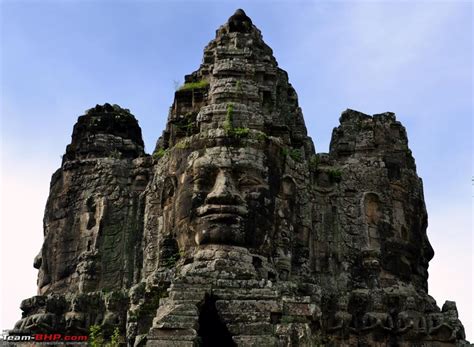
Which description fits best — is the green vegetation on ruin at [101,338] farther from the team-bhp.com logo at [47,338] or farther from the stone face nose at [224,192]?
the stone face nose at [224,192]

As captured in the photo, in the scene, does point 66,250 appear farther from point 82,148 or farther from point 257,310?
point 257,310

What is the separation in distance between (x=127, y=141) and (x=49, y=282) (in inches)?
179

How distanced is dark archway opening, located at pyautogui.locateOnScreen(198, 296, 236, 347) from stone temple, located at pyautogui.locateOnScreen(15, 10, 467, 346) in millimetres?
26

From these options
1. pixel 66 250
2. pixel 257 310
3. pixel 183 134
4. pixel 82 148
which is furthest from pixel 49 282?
pixel 257 310

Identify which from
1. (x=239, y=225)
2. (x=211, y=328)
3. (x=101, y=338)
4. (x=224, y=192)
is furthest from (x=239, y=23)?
(x=211, y=328)

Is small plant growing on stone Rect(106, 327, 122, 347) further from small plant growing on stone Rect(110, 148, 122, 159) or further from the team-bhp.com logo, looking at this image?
small plant growing on stone Rect(110, 148, 122, 159)

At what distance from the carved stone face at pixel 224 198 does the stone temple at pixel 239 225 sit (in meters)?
0.03

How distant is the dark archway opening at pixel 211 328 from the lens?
15859mm

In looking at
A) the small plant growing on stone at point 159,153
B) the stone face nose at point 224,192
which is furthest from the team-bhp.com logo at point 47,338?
the stone face nose at point 224,192

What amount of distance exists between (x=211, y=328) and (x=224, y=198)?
3383 mm

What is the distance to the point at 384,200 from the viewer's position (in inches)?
867

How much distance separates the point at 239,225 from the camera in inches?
725

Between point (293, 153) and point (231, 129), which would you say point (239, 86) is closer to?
point (231, 129)

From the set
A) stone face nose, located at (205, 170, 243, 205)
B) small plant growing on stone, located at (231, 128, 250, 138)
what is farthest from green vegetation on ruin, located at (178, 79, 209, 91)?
stone face nose, located at (205, 170, 243, 205)
